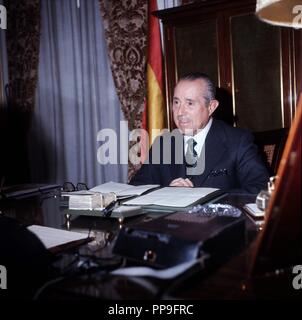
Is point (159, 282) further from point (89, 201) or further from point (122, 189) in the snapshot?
point (122, 189)

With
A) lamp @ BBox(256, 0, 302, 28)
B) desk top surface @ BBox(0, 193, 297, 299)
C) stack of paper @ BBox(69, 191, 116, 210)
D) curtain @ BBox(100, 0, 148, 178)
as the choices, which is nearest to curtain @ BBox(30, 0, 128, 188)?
curtain @ BBox(100, 0, 148, 178)

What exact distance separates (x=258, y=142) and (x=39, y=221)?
160 cm

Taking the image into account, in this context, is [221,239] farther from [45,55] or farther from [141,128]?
[45,55]

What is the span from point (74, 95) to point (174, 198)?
11.4ft

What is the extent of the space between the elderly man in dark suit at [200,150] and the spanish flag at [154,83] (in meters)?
1.24

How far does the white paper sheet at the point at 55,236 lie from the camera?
1044mm

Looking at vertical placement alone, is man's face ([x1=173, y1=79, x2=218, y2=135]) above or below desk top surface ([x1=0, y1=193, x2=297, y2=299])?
above

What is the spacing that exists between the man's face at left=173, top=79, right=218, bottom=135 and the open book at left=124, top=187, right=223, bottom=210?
88 centimetres

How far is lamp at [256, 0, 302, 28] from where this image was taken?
1.28m

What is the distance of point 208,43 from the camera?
3.29 meters

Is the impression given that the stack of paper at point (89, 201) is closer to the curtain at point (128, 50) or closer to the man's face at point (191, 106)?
the man's face at point (191, 106)
